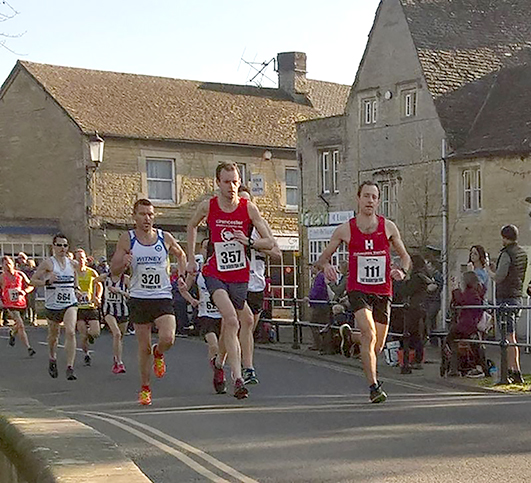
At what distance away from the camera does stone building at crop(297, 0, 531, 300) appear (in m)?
29.6

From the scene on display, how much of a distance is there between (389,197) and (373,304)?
74.9 ft

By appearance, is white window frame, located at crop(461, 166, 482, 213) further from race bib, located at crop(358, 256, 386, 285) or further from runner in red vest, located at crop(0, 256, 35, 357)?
race bib, located at crop(358, 256, 386, 285)

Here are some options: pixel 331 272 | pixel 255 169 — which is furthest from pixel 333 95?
pixel 331 272

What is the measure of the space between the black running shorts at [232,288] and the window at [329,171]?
25.5m

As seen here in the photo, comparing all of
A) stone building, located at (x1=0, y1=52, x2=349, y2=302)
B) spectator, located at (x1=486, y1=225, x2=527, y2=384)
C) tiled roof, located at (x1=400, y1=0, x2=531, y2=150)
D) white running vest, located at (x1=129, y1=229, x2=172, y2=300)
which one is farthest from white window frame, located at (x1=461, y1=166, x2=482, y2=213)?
white running vest, located at (x1=129, y1=229, x2=172, y2=300)

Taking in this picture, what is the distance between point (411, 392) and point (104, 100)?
30.6 m

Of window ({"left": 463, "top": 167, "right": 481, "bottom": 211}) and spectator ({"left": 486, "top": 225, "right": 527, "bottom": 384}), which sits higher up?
window ({"left": 463, "top": 167, "right": 481, "bottom": 211})

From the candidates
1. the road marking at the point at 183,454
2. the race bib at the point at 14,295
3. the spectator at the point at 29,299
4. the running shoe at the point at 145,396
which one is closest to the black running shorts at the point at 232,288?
the running shoe at the point at 145,396

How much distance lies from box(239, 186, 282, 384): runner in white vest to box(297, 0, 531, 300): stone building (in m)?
17.3

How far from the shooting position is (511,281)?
14680 millimetres

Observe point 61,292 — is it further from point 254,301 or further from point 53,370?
point 254,301

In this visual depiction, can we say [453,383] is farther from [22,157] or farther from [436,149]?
[22,157]

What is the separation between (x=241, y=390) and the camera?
36.9ft

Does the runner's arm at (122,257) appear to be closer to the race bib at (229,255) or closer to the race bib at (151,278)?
the race bib at (151,278)
